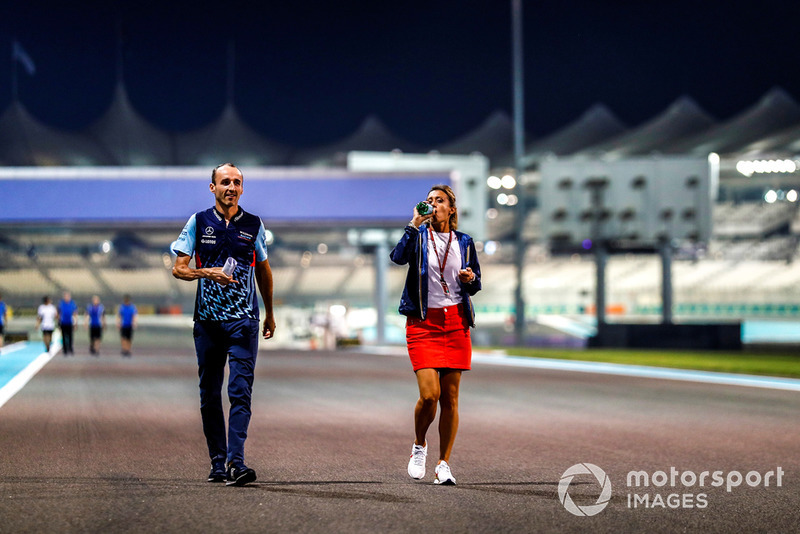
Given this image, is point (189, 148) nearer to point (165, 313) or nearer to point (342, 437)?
point (165, 313)

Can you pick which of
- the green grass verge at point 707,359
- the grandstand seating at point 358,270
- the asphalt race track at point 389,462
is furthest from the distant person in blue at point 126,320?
the grandstand seating at point 358,270

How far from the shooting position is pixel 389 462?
278 inches

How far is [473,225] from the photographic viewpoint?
112 ft

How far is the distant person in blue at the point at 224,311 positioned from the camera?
6.01 metres

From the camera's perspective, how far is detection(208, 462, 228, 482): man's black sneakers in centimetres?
606

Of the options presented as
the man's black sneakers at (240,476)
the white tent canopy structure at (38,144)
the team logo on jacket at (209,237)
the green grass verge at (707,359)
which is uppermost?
the white tent canopy structure at (38,144)

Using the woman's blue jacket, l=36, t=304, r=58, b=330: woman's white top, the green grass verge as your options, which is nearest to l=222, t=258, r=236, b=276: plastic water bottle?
the woman's blue jacket

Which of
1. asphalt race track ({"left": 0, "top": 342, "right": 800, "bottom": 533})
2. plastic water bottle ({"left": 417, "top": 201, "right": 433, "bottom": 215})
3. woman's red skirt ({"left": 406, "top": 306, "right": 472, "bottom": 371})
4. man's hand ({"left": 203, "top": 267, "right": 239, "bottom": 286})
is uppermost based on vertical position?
plastic water bottle ({"left": 417, "top": 201, "right": 433, "bottom": 215})

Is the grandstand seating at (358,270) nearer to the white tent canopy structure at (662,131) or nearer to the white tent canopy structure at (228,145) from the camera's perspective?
the white tent canopy structure at (662,131)

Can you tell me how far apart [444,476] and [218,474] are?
51.4 inches

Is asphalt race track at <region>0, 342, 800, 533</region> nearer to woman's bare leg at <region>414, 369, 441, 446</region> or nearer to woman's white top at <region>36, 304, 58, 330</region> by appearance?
woman's bare leg at <region>414, 369, 441, 446</region>

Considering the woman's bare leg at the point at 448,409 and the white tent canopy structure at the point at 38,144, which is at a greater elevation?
the white tent canopy structure at the point at 38,144

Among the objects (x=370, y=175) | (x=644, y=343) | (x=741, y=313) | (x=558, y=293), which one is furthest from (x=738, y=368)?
(x=558, y=293)

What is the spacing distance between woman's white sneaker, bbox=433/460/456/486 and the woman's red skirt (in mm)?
576
